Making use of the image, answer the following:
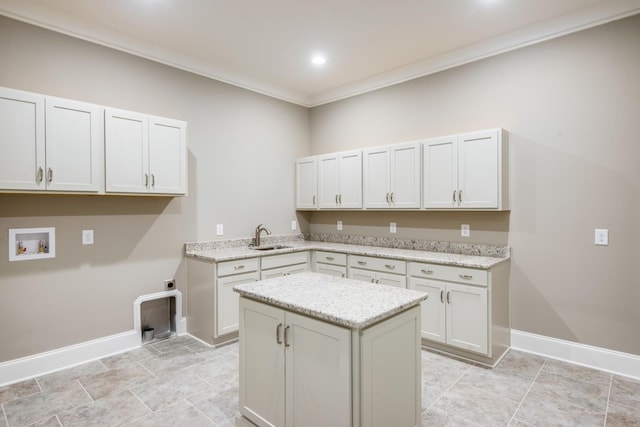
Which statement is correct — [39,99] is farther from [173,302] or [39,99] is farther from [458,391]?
[458,391]

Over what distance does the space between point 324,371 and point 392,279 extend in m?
2.11

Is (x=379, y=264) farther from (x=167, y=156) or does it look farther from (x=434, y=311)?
(x=167, y=156)

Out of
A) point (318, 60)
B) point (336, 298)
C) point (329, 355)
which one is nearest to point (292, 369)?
point (329, 355)

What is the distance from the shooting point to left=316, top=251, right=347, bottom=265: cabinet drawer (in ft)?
13.7

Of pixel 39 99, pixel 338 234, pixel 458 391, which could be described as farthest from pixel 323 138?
pixel 458 391

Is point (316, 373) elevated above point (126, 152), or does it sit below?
below

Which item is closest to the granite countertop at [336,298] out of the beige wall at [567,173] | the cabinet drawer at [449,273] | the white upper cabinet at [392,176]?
the cabinet drawer at [449,273]

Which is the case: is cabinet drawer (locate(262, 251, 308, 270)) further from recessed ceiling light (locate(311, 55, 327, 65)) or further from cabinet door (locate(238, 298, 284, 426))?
recessed ceiling light (locate(311, 55, 327, 65))

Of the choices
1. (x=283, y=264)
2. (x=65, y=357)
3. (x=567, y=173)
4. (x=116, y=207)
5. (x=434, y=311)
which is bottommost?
(x=65, y=357)

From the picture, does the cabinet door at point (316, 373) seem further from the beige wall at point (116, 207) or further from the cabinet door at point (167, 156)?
the beige wall at point (116, 207)

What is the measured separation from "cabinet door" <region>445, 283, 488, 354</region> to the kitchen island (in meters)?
1.35

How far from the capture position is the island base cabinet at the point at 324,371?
1607 mm

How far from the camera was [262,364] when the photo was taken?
2.02 meters

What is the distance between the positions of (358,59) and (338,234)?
7.49ft
